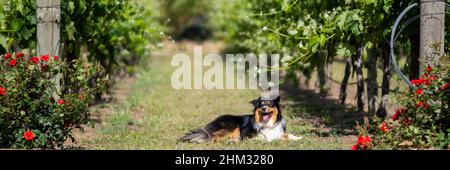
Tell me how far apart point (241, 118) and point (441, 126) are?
310 cm

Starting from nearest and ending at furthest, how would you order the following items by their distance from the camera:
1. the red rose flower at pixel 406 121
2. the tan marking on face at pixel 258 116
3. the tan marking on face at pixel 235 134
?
the red rose flower at pixel 406 121
the tan marking on face at pixel 258 116
the tan marking on face at pixel 235 134

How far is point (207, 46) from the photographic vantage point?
45.8 m

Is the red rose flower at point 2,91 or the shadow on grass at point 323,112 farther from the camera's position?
the shadow on grass at point 323,112

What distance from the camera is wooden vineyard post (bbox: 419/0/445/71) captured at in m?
8.27

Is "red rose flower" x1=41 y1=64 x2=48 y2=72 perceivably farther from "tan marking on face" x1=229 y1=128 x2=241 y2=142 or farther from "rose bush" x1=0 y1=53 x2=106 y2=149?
"tan marking on face" x1=229 y1=128 x2=241 y2=142

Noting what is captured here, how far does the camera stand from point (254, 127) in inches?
369

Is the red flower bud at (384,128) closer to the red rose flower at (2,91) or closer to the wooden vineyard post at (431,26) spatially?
the wooden vineyard post at (431,26)

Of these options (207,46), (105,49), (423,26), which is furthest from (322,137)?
(207,46)

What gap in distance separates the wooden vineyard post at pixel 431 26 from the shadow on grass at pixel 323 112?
2.27 m

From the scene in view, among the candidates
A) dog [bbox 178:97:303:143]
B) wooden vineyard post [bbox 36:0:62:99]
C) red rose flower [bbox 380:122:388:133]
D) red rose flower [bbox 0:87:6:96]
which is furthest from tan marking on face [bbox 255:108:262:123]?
red rose flower [bbox 0:87:6:96]

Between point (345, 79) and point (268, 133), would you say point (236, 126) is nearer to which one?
point (268, 133)

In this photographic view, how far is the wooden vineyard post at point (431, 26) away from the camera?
27.1ft

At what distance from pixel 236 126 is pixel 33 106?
288 centimetres

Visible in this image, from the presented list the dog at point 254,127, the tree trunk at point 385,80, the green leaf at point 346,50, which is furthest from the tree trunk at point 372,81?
the dog at point 254,127
